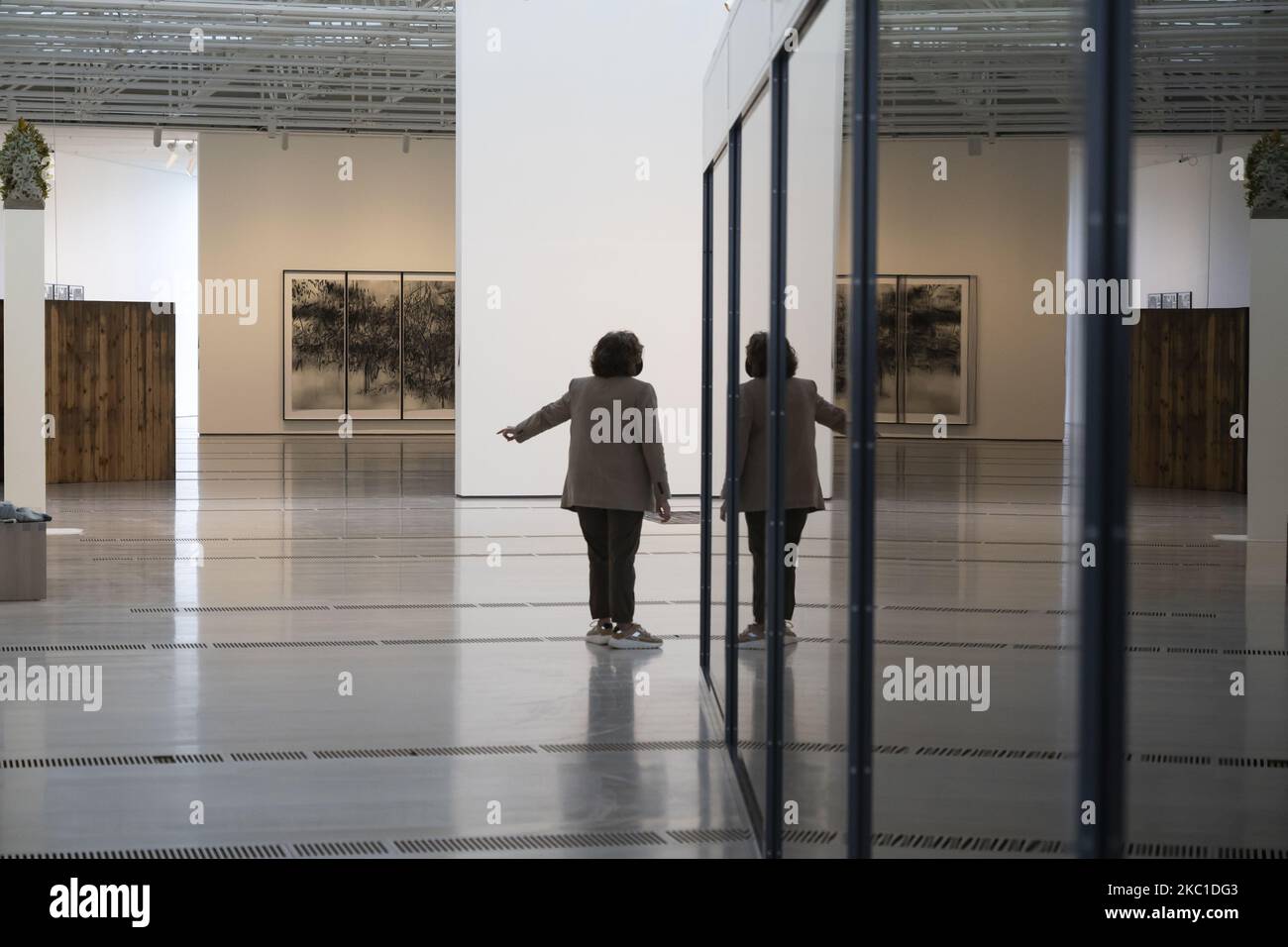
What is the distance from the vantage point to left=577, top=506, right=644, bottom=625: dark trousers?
22.9ft

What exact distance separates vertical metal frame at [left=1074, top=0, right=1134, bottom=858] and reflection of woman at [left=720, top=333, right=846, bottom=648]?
1275mm

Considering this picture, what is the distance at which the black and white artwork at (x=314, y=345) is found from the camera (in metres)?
25.9

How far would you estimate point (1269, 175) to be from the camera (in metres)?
1.87

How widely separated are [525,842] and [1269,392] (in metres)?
2.73

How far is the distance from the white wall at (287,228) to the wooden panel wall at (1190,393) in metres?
24.5

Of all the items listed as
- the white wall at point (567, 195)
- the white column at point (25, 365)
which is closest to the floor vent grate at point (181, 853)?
the white column at point (25, 365)

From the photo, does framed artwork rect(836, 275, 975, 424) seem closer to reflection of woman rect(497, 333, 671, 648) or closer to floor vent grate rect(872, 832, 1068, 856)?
floor vent grate rect(872, 832, 1068, 856)

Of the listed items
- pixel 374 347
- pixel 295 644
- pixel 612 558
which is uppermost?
pixel 374 347

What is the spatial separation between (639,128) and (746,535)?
1038 centimetres

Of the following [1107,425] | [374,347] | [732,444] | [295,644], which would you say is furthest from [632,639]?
[374,347]

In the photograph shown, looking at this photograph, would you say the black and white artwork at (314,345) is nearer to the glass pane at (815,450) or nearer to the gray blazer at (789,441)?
the gray blazer at (789,441)

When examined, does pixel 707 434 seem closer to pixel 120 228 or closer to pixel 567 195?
pixel 567 195

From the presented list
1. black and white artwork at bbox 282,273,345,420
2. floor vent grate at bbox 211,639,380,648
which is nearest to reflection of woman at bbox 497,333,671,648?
floor vent grate at bbox 211,639,380,648
